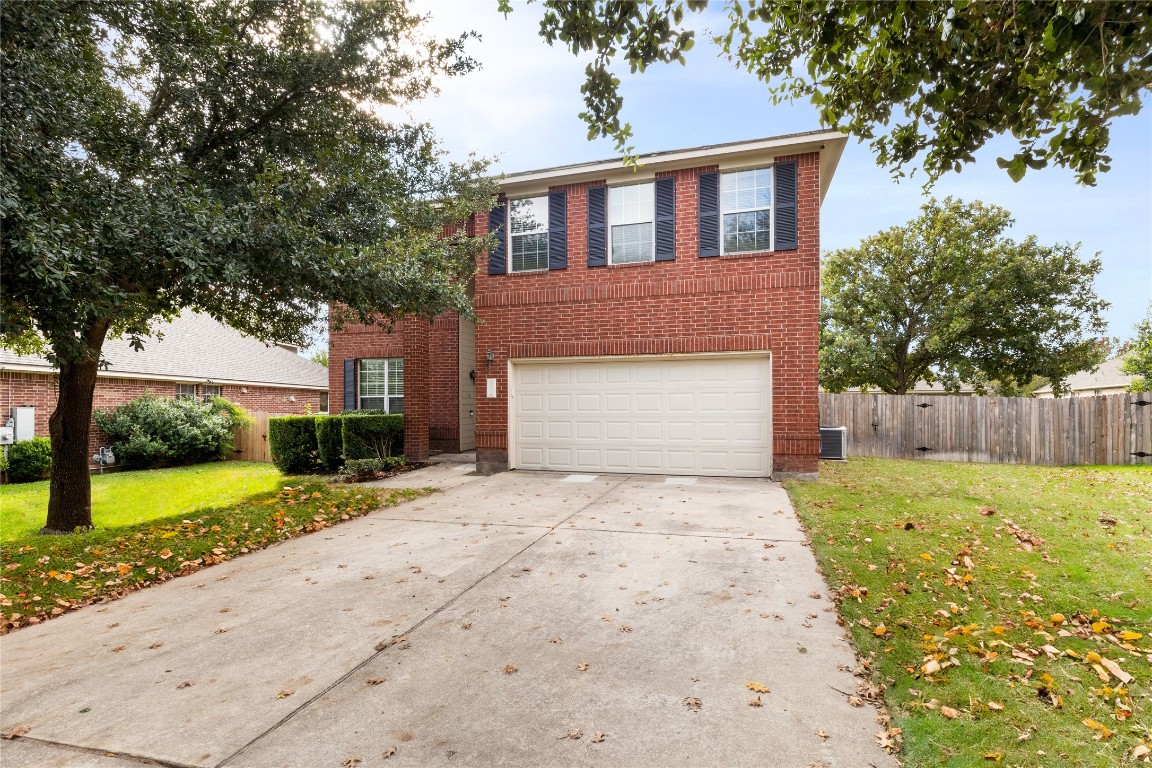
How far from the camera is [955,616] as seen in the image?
12.0 ft

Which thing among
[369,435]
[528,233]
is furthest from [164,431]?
[528,233]

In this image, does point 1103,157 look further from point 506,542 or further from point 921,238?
point 921,238

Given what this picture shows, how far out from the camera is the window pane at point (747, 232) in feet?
31.7

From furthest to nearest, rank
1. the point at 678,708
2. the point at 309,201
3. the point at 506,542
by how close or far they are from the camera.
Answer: the point at 309,201
the point at 506,542
the point at 678,708

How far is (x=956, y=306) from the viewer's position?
1912 centimetres

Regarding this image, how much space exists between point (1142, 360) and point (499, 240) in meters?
24.7

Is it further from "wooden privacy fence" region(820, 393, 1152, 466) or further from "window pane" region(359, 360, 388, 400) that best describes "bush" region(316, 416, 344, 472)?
"wooden privacy fence" region(820, 393, 1152, 466)

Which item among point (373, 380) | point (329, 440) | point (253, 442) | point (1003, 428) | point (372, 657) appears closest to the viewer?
point (372, 657)

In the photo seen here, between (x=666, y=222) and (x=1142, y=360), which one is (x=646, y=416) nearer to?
(x=666, y=222)

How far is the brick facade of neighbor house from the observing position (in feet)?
42.1

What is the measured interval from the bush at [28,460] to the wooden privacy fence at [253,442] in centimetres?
463

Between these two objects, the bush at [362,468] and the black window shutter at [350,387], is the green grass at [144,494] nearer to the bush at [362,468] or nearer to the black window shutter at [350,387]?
the bush at [362,468]

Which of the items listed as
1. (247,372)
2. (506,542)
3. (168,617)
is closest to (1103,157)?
(506,542)

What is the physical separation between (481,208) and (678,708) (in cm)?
950
